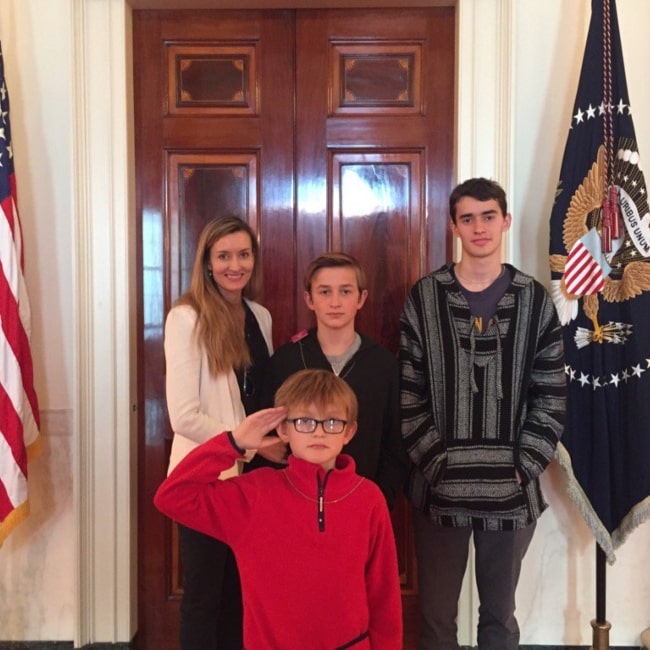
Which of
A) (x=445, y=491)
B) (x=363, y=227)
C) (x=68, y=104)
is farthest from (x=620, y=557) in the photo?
(x=68, y=104)

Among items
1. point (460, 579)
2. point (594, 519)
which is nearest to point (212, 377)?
point (460, 579)

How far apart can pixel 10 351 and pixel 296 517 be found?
1352mm

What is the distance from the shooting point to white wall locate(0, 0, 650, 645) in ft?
8.40

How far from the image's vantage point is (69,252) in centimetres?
266

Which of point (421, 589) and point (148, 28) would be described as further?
point (148, 28)

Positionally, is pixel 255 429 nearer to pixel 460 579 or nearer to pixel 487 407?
pixel 487 407

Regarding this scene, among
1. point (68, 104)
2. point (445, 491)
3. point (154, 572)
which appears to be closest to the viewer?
point (445, 491)

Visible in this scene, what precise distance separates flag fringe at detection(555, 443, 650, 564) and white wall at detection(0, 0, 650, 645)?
228 mm

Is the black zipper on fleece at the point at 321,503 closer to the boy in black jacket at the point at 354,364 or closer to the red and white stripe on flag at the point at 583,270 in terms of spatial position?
the boy in black jacket at the point at 354,364

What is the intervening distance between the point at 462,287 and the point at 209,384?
0.80 meters

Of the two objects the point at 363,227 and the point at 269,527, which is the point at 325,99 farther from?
the point at 269,527

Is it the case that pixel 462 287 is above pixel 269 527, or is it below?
above

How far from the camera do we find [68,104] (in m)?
2.61

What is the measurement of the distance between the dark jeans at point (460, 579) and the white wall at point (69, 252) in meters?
0.62
